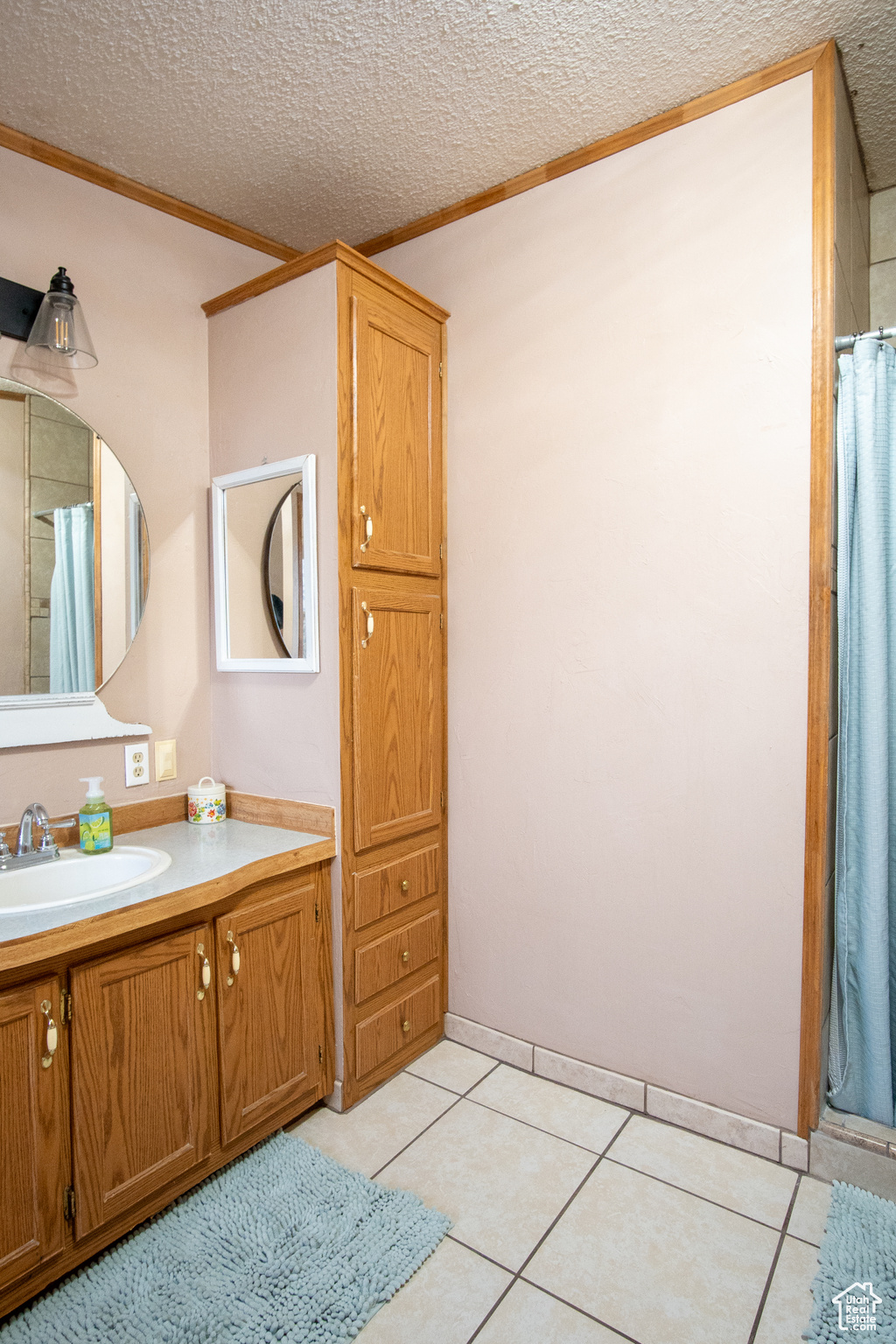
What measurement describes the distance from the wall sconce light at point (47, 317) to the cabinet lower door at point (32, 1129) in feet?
4.79

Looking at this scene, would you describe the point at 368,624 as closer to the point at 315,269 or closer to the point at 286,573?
the point at 286,573

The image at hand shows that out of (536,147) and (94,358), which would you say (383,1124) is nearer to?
(94,358)

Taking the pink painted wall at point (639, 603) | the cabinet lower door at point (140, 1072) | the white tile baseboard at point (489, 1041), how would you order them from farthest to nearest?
1. the white tile baseboard at point (489, 1041)
2. the pink painted wall at point (639, 603)
3. the cabinet lower door at point (140, 1072)

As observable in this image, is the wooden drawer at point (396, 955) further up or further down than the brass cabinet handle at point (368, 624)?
further down

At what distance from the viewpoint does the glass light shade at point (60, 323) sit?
1804mm

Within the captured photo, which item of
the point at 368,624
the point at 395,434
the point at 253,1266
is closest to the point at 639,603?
the point at 368,624

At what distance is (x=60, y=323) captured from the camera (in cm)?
181

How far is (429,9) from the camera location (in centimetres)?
154

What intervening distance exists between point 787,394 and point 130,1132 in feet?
7.09

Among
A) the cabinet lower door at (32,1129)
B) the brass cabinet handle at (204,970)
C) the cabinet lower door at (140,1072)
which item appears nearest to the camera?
the cabinet lower door at (32,1129)

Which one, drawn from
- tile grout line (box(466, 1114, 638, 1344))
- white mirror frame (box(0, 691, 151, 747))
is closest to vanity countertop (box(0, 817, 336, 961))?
white mirror frame (box(0, 691, 151, 747))

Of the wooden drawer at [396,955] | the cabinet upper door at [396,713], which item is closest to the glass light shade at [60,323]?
the cabinet upper door at [396,713]

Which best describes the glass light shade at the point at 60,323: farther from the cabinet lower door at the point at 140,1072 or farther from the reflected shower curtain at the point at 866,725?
the reflected shower curtain at the point at 866,725

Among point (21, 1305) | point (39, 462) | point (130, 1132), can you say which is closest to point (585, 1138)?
point (130, 1132)
